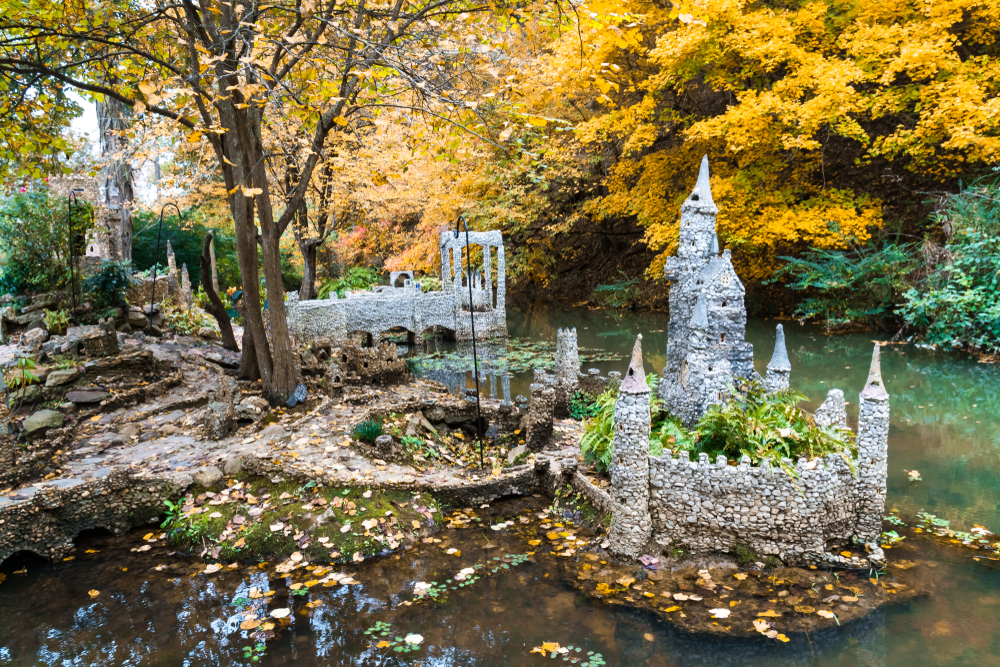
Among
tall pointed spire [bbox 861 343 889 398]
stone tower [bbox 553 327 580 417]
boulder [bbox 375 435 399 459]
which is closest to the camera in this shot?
tall pointed spire [bbox 861 343 889 398]

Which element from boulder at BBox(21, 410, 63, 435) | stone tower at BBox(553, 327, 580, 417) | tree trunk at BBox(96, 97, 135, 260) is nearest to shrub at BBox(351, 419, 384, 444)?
stone tower at BBox(553, 327, 580, 417)

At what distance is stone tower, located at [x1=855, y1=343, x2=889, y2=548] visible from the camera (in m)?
6.39

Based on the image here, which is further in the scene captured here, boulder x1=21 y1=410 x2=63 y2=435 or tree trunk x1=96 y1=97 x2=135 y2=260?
A: tree trunk x1=96 y1=97 x2=135 y2=260

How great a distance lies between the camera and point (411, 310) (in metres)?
20.1

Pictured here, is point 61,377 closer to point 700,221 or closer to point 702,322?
point 702,322

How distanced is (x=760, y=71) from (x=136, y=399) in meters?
17.0

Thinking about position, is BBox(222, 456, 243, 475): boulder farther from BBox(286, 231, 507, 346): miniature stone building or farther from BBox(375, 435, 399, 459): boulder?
BBox(286, 231, 507, 346): miniature stone building

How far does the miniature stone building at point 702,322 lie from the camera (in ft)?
23.7

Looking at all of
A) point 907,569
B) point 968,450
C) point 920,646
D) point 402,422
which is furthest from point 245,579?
point 968,450

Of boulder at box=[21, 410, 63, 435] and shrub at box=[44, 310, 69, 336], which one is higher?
shrub at box=[44, 310, 69, 336]

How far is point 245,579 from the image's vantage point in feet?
21.2

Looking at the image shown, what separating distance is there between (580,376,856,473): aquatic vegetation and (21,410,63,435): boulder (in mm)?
8633

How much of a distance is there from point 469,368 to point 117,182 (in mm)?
13000

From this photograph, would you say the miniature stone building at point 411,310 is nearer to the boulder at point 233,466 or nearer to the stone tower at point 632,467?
the boulder at point 233,466
